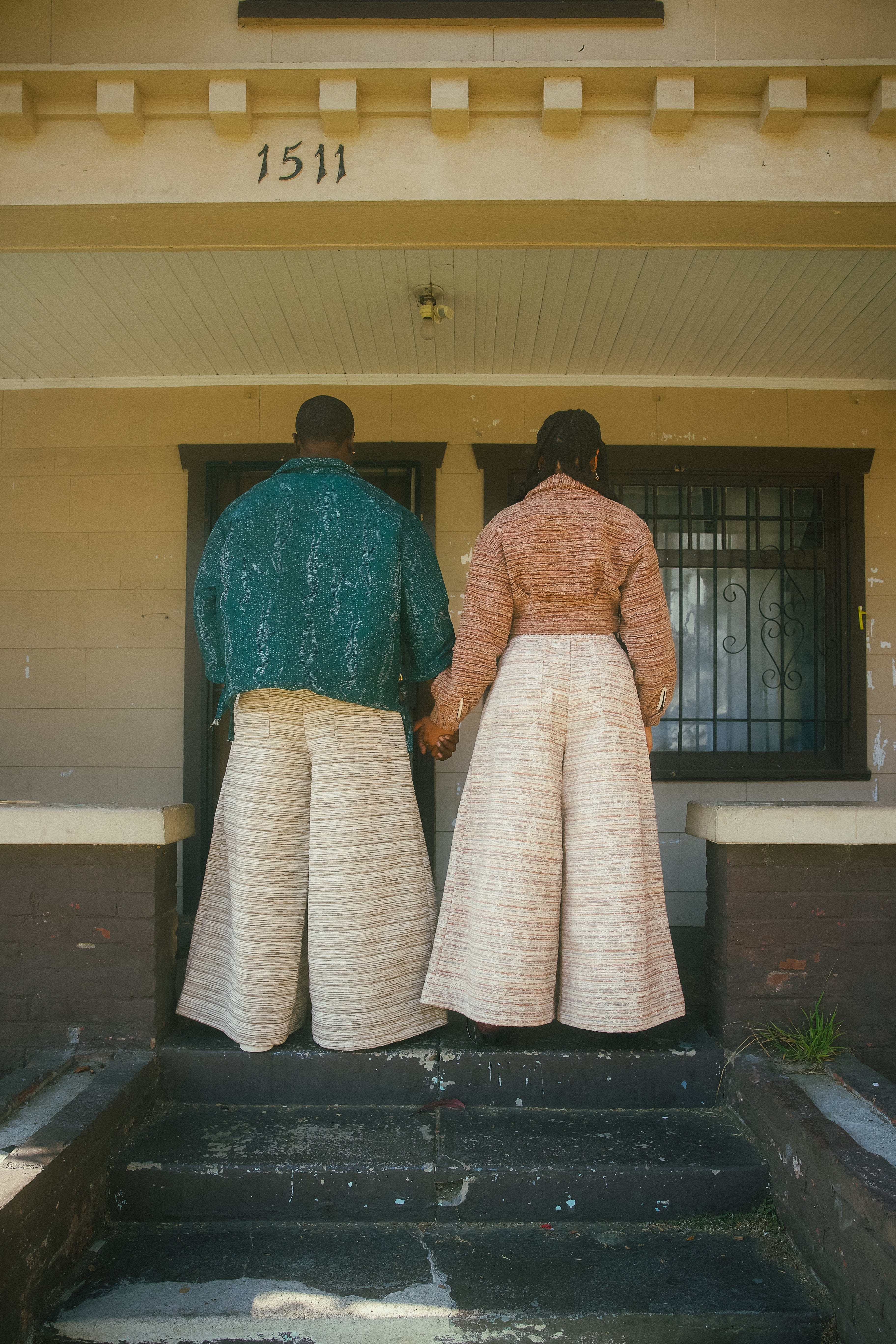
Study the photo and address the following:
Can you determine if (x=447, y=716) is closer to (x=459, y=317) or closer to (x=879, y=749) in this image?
(x=459, y=317)

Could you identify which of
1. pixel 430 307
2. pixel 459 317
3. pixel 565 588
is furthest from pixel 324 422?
pixel 459 317

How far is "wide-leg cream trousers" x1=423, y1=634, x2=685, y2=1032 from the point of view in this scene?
2303 millimetres

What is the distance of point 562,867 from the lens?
239 cm

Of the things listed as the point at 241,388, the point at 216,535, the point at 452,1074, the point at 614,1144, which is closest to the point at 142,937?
the point at 452,1074

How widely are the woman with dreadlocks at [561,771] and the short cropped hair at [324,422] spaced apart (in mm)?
522

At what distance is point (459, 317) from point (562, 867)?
2.29 m

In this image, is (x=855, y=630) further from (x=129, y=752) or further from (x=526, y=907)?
(x=129, y=752)

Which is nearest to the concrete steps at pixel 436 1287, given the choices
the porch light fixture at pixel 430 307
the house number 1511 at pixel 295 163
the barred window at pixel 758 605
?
the barred window at pixel 758 605

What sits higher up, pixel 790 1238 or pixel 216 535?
pixel 216 535

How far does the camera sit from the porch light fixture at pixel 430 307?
334 cm

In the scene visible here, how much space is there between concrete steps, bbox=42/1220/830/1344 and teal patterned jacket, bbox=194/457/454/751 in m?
1.28

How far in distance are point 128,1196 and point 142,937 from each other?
620mm

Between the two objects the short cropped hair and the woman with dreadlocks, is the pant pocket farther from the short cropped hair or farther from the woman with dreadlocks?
the short cropped hair

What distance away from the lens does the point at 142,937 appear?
247cm
